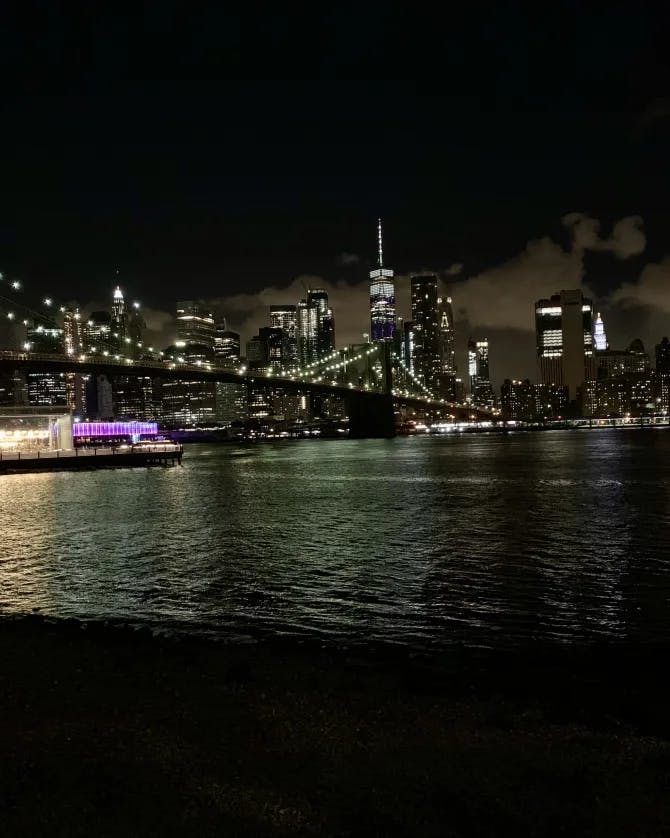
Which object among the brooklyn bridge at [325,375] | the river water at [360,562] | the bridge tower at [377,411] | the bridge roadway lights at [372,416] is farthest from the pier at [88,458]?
the bridge tower at [377,411]

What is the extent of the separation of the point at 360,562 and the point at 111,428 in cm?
9373

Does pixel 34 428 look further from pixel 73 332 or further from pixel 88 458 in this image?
pixel 73 332

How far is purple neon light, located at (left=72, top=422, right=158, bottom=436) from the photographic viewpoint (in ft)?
331

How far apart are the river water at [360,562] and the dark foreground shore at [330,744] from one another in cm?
184

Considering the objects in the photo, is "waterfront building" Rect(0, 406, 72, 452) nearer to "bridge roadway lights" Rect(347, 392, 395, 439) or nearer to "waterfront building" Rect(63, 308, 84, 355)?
"waterfront building" Rect(63, 308, 84, 355)

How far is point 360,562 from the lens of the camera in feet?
56.4

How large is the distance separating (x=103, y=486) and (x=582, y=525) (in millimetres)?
31044

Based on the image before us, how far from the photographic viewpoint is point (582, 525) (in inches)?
926

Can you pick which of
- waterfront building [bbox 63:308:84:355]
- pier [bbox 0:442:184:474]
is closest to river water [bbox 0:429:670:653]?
pier [bbox 0:442:184:474]

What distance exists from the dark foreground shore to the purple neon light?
9710 centimetres

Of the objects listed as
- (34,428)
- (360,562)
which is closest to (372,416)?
(34,428)

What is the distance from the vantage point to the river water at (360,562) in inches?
453

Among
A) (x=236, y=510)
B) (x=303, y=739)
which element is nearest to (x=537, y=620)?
(x=303, y=739)

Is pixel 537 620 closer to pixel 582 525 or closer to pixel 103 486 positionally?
pixel 582 525
